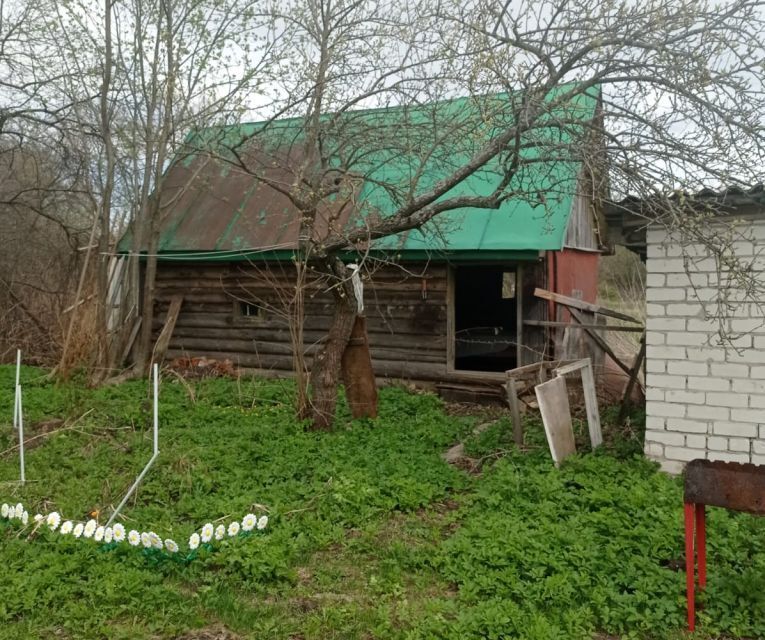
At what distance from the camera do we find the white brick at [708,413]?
5.94 metres

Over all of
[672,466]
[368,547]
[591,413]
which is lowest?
[368,547]

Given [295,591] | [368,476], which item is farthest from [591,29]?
[295,591]

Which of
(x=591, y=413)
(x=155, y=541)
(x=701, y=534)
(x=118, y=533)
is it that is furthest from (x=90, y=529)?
(x=591, y=413)

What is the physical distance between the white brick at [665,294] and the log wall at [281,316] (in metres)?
3.36

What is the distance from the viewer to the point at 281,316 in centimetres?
1139

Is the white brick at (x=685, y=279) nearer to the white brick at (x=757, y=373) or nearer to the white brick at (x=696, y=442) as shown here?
the white brick at (x=757, y=373)

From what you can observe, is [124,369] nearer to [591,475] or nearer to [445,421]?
[445,421]

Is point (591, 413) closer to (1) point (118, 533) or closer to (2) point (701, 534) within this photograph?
(2) point (701, 534)

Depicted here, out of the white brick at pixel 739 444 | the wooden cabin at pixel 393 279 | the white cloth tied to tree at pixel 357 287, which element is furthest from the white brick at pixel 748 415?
A: the white cloth tied to tree at pixel 357 287

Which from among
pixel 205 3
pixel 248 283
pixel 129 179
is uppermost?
pixel 205 3

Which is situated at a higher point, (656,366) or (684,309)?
(684,309)

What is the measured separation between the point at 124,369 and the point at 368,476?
7.18 m

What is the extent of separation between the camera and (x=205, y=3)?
10.7 metres

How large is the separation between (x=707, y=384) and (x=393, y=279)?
5532 millimetres
